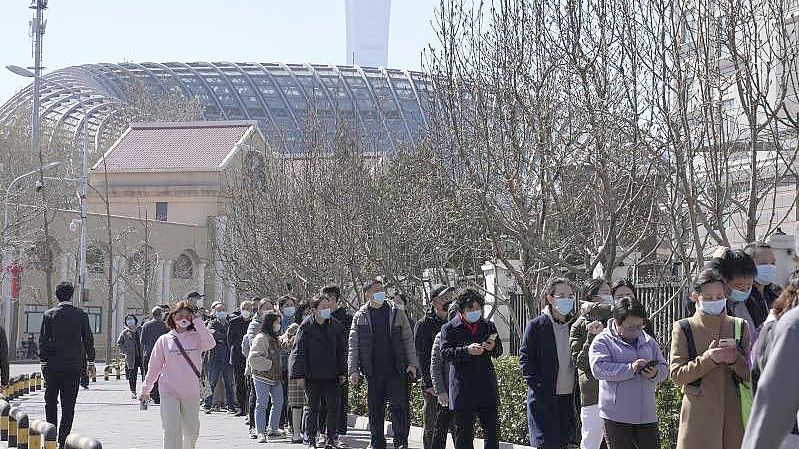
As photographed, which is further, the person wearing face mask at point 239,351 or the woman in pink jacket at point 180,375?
the person wearing face mask at point 239,351

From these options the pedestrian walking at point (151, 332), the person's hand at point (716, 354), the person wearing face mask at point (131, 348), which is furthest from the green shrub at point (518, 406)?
the person wearing face mask at point (131, 348)

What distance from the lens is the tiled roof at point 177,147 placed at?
255ft

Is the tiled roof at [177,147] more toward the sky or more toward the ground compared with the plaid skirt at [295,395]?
more toward the sky

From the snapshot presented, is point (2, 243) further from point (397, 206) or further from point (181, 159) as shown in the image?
point (181, 159)

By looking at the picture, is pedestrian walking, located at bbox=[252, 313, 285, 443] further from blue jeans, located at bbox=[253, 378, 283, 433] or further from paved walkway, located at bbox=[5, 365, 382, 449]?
paved walkway, located at bbox=[5, 365, 382, 449]

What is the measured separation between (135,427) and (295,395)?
12.8 ft

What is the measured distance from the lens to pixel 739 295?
31.3 feet

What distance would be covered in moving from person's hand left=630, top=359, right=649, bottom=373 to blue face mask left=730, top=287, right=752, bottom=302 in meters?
0.74

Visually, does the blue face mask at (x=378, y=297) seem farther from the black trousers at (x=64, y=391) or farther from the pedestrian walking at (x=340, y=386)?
the black trousers at (x=64, y=391)

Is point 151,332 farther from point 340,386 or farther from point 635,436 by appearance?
point 635,436

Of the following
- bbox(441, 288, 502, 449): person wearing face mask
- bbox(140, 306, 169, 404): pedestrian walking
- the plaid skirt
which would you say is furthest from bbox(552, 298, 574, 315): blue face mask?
bbox(140, 306, 169, 404): pedestrian walking

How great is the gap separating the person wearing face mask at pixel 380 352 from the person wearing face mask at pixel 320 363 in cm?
64

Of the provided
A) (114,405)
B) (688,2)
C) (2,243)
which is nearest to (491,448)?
(688,2)

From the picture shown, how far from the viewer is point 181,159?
255 ft
